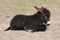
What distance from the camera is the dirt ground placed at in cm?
992

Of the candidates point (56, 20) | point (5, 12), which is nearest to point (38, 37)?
point (56, 20)

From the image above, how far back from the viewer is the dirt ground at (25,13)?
32.6 feet

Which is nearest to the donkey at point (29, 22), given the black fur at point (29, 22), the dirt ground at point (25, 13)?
the black fur at point (29, 22)

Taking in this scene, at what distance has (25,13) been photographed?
14.4 m

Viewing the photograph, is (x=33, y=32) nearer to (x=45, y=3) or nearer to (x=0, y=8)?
(x=0, y=8)

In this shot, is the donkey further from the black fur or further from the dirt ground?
the dirt ground

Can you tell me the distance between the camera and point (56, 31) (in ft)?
35.6

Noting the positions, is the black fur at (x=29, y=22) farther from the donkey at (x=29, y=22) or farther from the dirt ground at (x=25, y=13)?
the dirt ground at (x=25, y=13)

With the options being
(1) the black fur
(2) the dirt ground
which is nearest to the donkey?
(1) the black fur

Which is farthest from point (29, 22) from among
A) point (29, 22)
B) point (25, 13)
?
point (25, 13)

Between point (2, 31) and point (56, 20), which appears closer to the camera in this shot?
point (2, 31)

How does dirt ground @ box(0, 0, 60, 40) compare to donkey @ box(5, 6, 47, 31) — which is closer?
dirt ground @ box(0, 0, 60, 40)

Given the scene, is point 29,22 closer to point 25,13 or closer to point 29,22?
point 29,22

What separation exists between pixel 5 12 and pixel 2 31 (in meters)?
4.00
